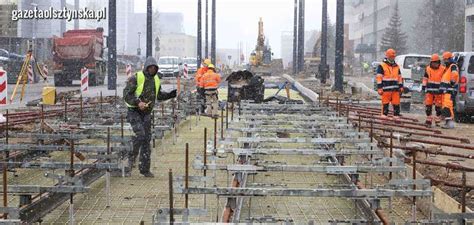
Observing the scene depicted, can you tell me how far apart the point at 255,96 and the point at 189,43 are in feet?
466

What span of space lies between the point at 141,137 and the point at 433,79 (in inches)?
319

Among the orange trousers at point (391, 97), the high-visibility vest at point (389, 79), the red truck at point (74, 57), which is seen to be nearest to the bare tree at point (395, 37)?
the red truck at point (74, 57)

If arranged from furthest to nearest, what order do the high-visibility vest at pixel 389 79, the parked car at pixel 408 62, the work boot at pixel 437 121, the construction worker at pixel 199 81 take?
the parked car at pixel 408 62
the construction worker at pixel 199 81
the work boot at pixel 437 121
the high-visibility vest at pixel 389 79

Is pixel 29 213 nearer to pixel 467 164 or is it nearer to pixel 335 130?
pixel 335 130

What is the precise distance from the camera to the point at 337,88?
27.2 m

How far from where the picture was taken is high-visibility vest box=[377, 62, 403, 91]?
1433 cm

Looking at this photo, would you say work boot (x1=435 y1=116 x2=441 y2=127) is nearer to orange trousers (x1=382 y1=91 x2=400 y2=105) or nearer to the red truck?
orange trousers (x1=382 y1=91 x2=400 y2=105)

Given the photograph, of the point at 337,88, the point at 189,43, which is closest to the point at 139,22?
the point at 189,43

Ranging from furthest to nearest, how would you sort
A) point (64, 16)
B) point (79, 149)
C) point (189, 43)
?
point (189, 43), point (64, 16), point (79, 149)

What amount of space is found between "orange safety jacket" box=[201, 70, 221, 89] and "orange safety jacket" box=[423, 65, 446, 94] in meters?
4.92

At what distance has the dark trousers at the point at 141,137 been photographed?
29.4ft

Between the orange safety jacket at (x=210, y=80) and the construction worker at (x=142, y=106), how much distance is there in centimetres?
739

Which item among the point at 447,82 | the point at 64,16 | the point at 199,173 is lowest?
the point at 199,173

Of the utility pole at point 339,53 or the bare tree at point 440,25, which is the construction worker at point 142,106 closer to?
the utility pole at point 339,53
